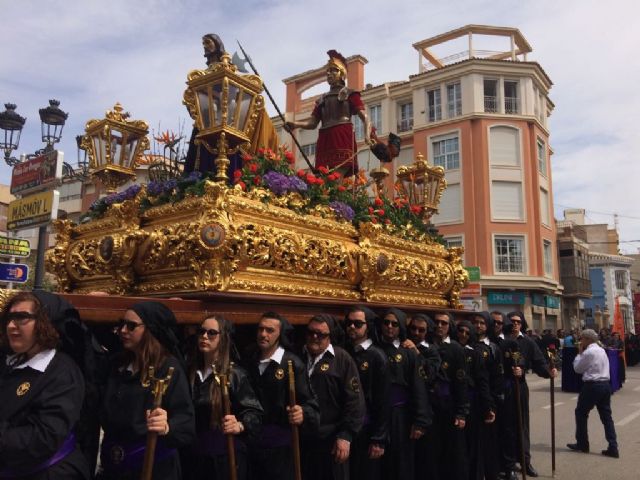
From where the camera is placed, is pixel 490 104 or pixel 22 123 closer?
pixel 22 123

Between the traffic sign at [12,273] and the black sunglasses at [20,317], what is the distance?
5.08 m

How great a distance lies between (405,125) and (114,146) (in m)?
26.4

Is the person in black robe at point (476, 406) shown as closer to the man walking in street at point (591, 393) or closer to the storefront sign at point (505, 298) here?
the man walking in street at point (591, 393)

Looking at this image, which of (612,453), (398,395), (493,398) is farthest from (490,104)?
(398,395)

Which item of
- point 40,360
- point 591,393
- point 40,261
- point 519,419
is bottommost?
point 519,419

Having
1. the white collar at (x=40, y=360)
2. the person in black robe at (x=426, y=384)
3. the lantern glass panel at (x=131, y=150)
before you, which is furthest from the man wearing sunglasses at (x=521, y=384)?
the white collar at (x=40, y=360)

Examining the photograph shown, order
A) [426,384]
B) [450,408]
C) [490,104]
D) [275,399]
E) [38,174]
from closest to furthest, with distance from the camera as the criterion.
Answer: [275,399] < [426,384] < [450,408] < [38,174] < [490,104]

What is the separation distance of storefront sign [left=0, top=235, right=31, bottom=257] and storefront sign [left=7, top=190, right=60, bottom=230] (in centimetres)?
47

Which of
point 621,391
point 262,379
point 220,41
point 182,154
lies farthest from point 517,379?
point 621,391

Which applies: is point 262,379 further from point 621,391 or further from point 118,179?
point 621,391

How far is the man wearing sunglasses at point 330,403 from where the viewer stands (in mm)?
4039

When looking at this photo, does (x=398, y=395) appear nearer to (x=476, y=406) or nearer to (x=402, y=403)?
(x=402, y=403)

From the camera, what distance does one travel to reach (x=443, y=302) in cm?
696

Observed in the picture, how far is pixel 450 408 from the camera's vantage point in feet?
18.4
